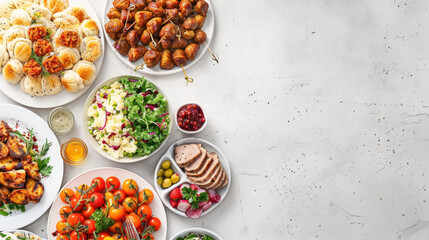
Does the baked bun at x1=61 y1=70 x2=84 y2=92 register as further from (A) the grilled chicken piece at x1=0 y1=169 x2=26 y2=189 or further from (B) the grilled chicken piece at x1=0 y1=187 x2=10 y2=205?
(B) the grilled chicken piece at x1=0 y1=187 x2=10 y2=205

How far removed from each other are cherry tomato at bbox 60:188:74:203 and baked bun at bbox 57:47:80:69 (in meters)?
1.13

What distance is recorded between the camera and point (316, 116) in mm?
4531

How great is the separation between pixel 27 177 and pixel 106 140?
818 mm

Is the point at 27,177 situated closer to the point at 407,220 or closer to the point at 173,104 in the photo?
the point at 173,104

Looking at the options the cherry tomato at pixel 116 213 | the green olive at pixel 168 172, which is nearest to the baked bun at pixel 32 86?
the cherry tomato at pixel 116 213

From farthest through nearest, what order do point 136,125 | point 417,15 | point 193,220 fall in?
point 417,15 → point 193,220 → point 136,125

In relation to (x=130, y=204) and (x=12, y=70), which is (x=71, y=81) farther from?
(x=130, y=204)

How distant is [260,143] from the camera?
4465mm

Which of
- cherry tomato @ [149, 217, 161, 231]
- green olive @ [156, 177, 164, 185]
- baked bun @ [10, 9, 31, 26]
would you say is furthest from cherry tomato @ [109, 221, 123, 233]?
baked bun @ [10, 9, 31, 26]

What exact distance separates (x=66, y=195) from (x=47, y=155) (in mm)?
471

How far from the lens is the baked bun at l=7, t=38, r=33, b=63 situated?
389 centimetres

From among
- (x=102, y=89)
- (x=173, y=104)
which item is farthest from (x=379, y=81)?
(x=102, y=89)

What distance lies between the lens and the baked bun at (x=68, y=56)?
13.0 ft

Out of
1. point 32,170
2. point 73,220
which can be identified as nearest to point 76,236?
point 73,220
